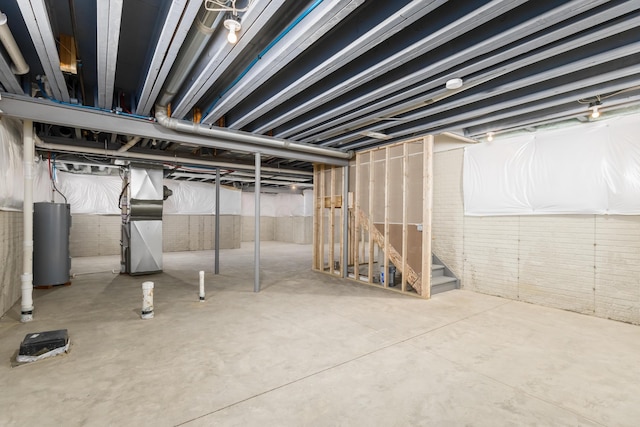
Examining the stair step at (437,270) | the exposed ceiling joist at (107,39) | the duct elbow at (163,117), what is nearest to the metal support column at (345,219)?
the stair step at (437,270)

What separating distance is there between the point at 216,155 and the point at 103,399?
5.13 metres

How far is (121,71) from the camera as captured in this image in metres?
3.17

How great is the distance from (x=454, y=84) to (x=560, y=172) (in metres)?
2.55

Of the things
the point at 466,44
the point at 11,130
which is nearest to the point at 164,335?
the point at 11,130

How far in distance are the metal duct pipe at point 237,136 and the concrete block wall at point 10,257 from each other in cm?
215

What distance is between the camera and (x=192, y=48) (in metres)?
2.47

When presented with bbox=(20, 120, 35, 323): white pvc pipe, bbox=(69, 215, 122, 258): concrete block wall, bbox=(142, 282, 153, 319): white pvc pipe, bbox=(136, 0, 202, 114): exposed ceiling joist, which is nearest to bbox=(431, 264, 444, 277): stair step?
bbox=(142, 282, 153, 319): white pvc pipe

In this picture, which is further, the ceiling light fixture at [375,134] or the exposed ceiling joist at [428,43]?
the ceiling light fixture at [375,134]

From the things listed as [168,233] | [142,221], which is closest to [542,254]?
[142,221]

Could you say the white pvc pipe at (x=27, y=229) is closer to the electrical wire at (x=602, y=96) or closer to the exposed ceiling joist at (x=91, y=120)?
the exposed ceiling joist at (x=91, y=120)

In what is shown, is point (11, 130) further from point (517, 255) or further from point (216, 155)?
point (517, 255)

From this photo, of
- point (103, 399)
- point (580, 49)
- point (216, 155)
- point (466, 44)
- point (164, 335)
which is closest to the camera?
point (103, 399)

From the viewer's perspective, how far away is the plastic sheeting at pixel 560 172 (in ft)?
12.1

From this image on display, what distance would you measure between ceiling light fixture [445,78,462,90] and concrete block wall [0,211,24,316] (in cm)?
515
